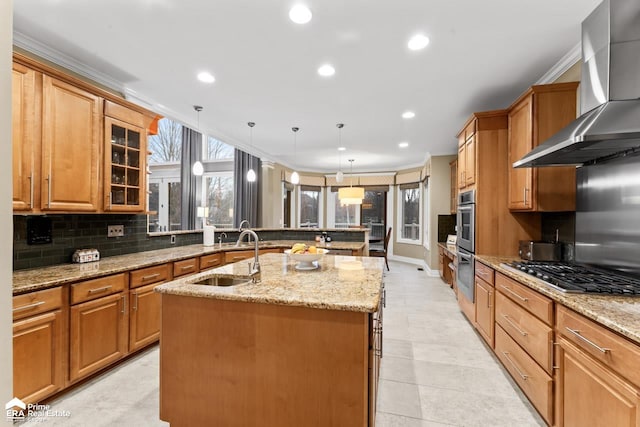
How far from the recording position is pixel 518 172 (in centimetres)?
277

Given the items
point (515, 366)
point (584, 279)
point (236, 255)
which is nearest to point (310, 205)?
point (236, 255)

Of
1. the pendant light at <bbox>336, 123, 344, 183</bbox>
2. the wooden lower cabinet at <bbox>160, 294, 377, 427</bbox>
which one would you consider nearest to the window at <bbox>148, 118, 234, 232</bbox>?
the pendant light at <bbox>336, 123, 344, 183</bbox>

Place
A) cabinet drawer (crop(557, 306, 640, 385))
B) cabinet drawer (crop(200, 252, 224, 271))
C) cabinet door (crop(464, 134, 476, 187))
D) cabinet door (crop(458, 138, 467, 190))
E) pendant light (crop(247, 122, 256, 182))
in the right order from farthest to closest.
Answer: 1. pendant light (crop(247, 122, 256, 182))
2. cabinet door (crop(458, 138, 467, 190))
3. cabinet drawer (crop(200, 252, 224, 271))
4. cabinet door (crop(464, 134, 476, 187))
5. cabinet drawer (crop(557, 306, 640, 385))

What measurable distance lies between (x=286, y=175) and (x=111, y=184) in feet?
16.1

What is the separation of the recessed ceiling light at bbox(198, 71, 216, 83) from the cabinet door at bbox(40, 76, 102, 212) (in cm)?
93

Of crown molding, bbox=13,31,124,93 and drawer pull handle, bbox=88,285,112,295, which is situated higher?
crown molding, bbox=13,31,124,93

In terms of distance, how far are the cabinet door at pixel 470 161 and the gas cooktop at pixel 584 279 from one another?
131 centimetres

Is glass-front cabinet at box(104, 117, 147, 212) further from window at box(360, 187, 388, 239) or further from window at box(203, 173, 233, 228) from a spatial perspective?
window at box(360, 187, 388, 239)

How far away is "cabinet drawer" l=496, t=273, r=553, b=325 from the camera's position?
5.62 ft

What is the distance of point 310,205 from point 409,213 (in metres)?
2.89

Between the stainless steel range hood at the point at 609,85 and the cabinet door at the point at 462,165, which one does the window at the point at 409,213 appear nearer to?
the cabinet door at the point at 462,165

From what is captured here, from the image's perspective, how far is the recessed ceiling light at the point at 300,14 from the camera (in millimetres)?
1919

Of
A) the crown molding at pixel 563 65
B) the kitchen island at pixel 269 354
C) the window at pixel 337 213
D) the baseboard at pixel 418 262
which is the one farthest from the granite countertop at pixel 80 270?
the window at pixel 337 213

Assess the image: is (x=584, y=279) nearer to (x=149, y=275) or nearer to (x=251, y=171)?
(x=149, y=275)
